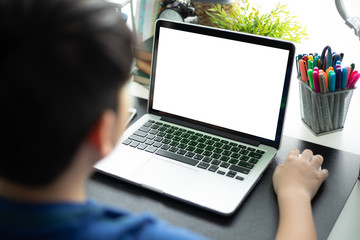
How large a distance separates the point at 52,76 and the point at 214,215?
1.54 ft

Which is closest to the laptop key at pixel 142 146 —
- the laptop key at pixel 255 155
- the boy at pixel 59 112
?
the laptop key at pixel 255 155

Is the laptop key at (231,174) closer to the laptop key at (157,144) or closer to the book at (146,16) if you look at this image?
the laptop key at (157,144)

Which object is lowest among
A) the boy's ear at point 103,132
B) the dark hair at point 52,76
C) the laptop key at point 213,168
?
the laptop key at point 213,168

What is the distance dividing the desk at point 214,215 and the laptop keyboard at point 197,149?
51 millimetres

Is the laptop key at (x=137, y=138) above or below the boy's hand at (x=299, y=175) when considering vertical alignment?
below

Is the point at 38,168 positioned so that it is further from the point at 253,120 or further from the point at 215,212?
the point at 253,120

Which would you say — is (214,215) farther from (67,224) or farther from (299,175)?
(67,224)

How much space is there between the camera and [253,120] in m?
0.94

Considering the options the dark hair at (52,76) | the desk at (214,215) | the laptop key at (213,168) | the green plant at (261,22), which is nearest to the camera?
the dark hair at (52,76)

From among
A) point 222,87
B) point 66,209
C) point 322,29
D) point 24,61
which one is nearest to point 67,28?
point 24,61

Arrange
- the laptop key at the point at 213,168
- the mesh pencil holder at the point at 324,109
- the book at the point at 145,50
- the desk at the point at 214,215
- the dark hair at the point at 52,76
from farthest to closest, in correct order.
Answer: the book at the point at 145,50 < the mesh pencil holder at the point at 324,109 < the laptop key at the point at 213,168 < the desk at the point at 214,215 < the dark hair at the point at 52,76

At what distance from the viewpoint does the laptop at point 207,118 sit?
860 millimetres

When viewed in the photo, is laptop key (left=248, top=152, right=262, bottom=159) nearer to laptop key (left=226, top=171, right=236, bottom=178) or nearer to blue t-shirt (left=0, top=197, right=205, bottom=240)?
laptop key (left=226, top=171, right=236, bottom=178)

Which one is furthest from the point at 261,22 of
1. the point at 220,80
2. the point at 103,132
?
the point at 103,132
